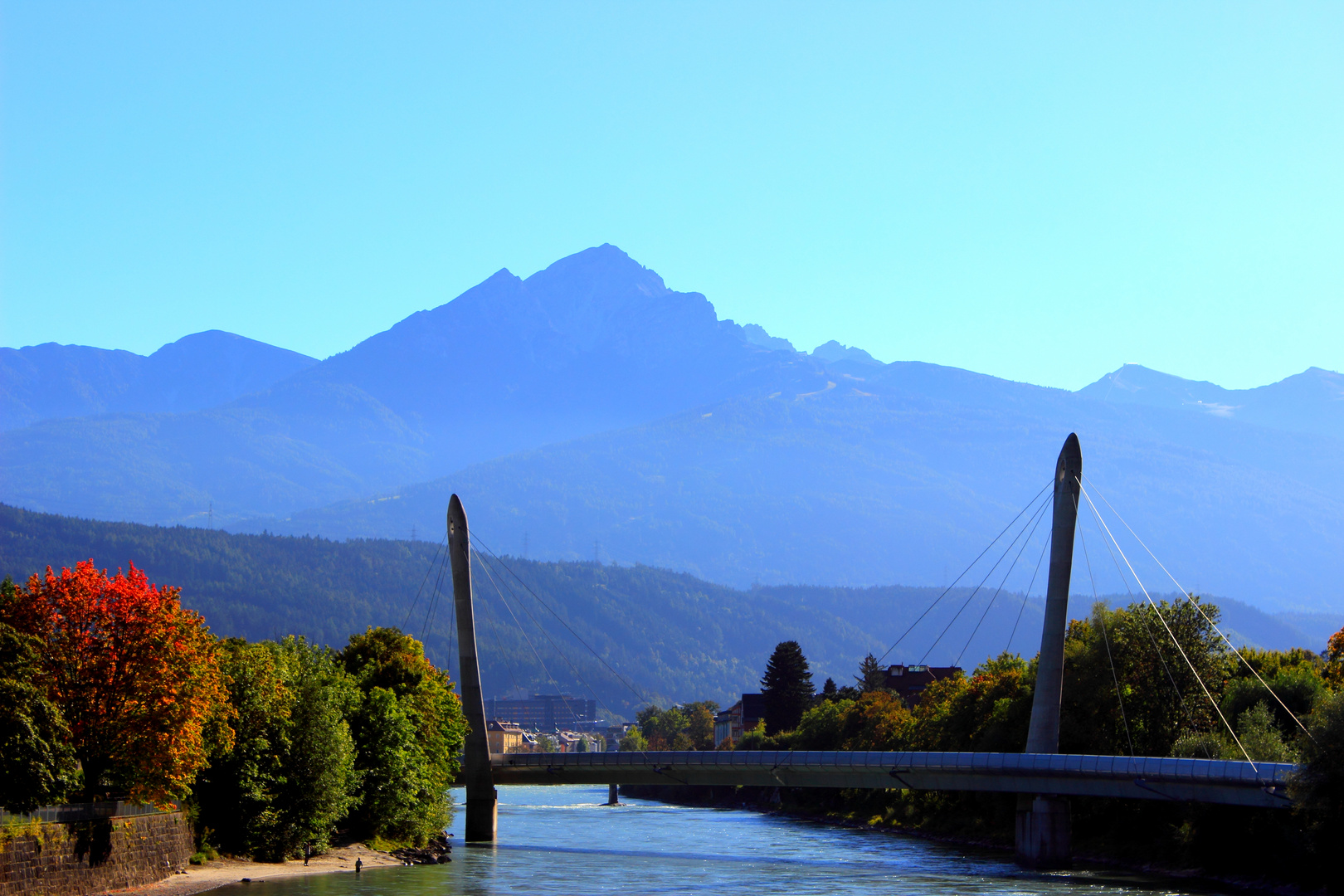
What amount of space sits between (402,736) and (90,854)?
31126 millimetres

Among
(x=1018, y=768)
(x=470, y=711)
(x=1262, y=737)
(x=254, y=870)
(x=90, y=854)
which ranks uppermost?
(x=1262, y=737)

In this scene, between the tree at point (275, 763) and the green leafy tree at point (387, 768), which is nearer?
the tree at point (275, 763)

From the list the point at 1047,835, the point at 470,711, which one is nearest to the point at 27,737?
the point at 1047,835

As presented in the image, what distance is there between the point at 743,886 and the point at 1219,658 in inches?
1435

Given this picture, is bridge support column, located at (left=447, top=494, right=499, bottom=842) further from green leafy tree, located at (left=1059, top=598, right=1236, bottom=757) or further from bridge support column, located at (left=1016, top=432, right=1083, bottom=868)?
green leafy tree, located at (left=1059, top=598, right=1236, bottom=757)

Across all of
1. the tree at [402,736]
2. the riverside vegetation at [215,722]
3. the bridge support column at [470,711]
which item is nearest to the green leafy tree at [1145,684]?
the tree at [402,736]

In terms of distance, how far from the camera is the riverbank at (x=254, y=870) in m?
60.4

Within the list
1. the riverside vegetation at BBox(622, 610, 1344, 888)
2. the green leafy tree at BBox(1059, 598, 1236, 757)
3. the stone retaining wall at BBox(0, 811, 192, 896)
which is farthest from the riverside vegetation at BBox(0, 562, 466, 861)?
the green leafy tree at BBox(1059, 598, 1236, 757)

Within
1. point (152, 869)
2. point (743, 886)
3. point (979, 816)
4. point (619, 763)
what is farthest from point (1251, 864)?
point (152, 869)

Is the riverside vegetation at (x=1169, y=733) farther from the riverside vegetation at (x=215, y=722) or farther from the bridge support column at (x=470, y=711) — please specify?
the riverside vegetation at (x=215, y=722)

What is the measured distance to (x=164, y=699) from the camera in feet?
190

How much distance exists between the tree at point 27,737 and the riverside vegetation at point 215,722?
0.06 meters

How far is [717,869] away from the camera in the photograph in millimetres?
84375

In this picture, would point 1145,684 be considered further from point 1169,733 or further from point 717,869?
point 717,869
